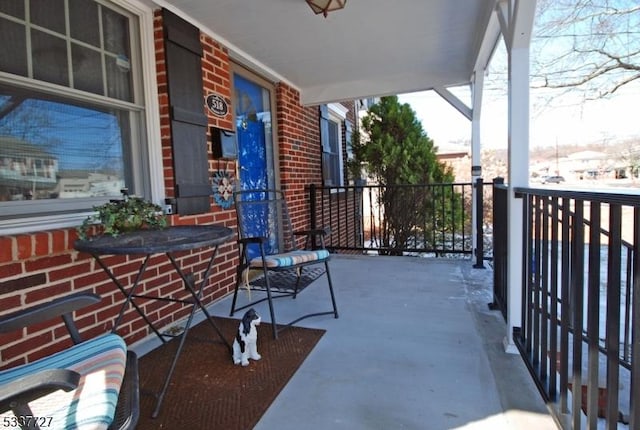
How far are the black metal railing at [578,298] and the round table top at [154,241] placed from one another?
129 centimetres

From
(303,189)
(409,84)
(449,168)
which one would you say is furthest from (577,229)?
(449,168)

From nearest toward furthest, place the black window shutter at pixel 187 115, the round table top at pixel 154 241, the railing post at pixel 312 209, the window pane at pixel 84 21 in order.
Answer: the round table top at pixel 154 241 < the window pane at pixel 84 21 < the black window shutter at pixel 187 115 < the railing post at pixel 312 209

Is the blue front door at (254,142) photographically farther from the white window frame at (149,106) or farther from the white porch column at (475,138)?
the white porch column at (475,138)

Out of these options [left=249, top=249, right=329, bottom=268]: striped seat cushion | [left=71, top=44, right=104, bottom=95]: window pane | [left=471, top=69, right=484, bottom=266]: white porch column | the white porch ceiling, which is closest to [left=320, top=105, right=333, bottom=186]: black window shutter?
the white porch ceiling

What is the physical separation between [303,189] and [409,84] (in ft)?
5.38

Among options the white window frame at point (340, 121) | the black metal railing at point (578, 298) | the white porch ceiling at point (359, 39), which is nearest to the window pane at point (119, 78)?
the white porch ceiling at point (359, 39)

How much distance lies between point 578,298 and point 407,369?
86 centimetres

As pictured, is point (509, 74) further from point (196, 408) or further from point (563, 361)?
point (196, 408)

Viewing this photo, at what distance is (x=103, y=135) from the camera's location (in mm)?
2104

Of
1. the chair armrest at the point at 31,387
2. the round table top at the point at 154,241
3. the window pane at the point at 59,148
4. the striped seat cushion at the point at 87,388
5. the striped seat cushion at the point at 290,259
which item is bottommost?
the striped seat cushion at the point at 87,388

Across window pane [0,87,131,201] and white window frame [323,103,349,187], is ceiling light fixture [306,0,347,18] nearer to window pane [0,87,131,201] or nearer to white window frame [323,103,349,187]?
window pane [0,87,131,201]

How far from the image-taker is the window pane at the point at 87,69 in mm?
1928

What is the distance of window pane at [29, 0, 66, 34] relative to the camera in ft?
5.72

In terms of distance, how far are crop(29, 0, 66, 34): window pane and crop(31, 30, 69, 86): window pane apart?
0.16 ft
